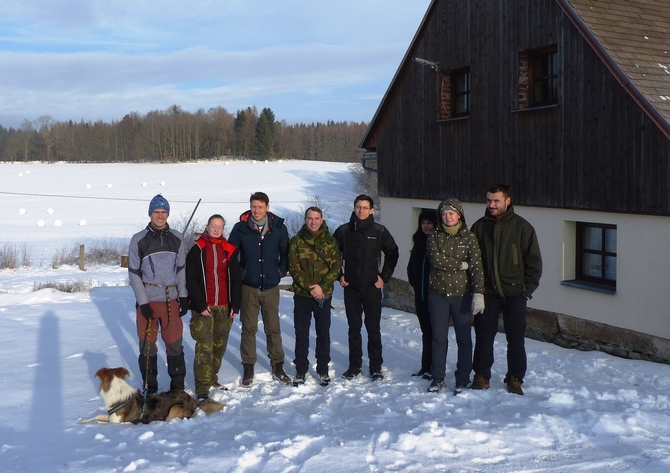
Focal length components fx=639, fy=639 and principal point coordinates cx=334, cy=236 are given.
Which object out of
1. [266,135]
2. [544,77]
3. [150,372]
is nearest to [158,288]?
[150,372]

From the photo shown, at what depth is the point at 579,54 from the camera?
891 centimetres

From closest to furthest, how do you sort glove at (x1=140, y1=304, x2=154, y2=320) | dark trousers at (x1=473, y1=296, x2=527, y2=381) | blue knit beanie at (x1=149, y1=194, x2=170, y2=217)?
glove at (x1=140, y1=304, x2=154, y2=320) → blue knit beanie at (x1=149, y1=194, x2=170, y2=217) → dark trousers at (x1=473, y1=296, x2=527, y2=381)

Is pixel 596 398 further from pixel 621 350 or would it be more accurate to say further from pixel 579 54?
pixel 579 54

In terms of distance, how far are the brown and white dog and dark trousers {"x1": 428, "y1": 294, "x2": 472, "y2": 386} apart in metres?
2.43

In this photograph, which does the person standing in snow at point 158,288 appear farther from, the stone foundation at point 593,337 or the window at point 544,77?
the window at point 544,77

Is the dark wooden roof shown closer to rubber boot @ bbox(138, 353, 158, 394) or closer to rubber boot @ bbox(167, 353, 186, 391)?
rubber boot @ bbox(167, 353, 186, 391)

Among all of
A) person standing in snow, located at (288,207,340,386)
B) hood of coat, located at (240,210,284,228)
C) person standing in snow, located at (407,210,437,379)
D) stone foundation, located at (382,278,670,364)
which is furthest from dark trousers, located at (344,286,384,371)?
stone foundation, located at (382,278,670,364)

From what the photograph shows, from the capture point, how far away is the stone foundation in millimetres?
7965

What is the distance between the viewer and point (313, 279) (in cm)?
659

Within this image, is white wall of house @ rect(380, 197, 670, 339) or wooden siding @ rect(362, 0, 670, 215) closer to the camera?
white wall of house @ rect(380, 197, 670, 339)

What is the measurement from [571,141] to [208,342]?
19.4 feet

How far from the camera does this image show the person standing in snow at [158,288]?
19.5 ft

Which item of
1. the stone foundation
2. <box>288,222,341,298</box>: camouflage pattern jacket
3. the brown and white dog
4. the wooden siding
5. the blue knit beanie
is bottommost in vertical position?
the stone foundation

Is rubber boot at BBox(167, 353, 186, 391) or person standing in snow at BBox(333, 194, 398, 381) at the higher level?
person standing in snow at BBox(333, 194, 398, 381)
